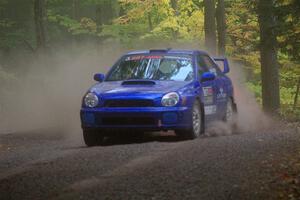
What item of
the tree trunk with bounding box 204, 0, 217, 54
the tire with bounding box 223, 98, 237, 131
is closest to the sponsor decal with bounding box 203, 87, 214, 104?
the tire with bounding box 223, 98, 237, 131

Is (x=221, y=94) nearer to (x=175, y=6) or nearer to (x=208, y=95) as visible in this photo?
(x=208, y=95)

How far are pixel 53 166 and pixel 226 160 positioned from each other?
2.47 m

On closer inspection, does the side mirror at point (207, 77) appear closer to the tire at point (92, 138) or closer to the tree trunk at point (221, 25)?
the tire at point (92, 138)

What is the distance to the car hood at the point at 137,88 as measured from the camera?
11.7 metres

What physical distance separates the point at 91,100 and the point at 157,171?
13.5ft

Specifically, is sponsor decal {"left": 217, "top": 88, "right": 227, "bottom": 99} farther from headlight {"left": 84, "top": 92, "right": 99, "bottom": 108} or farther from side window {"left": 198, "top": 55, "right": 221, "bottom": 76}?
headlight {"left": 84, "top": 92, "right": 99, "bottom": 108}

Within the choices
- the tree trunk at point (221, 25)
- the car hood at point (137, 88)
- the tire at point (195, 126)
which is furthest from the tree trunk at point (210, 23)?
the car hood at point (137, 88)

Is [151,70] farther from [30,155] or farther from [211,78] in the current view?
[30,155]

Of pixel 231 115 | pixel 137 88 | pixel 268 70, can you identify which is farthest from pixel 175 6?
pixel 137 88

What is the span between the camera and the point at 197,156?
904 cm

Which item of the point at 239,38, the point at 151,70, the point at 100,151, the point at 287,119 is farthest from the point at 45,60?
the point at 100,151

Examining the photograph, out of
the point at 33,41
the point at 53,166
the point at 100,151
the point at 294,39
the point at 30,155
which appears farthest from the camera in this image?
the point at 33,41

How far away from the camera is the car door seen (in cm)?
1332

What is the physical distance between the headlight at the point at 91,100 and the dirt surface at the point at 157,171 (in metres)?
1.29
